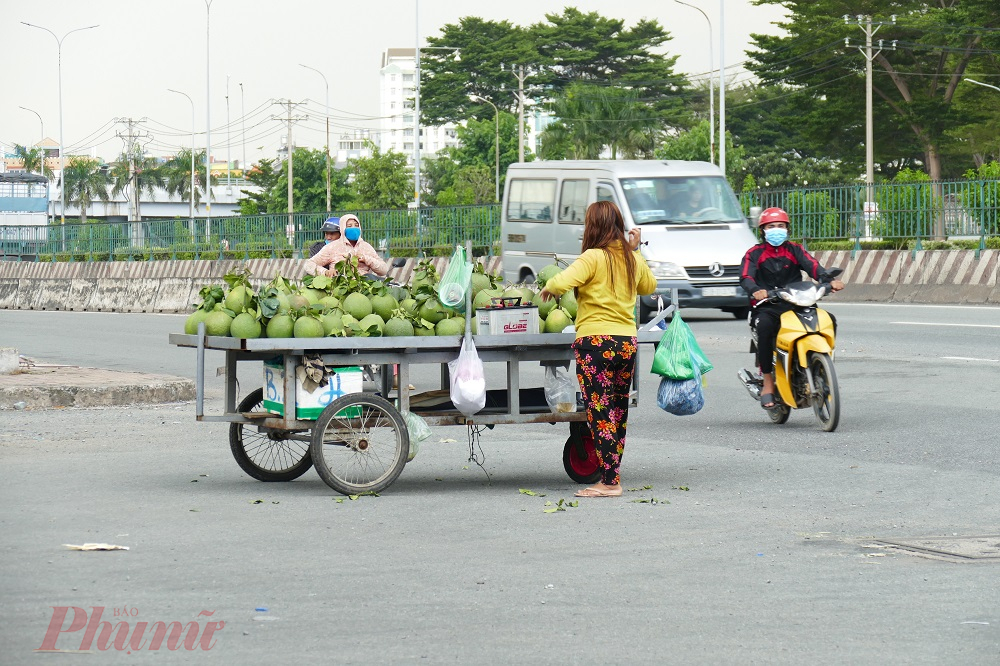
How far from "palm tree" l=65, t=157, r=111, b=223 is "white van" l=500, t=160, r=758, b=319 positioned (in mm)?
144755

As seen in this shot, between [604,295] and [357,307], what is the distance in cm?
150

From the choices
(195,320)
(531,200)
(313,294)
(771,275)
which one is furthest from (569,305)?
(531,200)

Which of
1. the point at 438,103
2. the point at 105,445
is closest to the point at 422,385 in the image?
the point at 105,445

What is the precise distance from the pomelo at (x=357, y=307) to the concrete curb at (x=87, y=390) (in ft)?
19.5

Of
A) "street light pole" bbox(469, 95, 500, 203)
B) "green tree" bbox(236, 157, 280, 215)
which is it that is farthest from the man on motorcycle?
"green tree" bbox(236, 157, 280, 215)

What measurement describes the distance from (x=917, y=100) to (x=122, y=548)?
180 feet

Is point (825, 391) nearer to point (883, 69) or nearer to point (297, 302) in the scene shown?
point (297, 302)

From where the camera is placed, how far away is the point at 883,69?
58469mm

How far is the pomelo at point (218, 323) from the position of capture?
8.57 metres

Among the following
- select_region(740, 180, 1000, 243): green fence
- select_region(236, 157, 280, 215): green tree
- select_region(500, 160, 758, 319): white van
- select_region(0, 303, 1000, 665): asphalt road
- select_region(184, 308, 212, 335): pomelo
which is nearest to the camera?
select_region(0, 303, 1000, 665): asphalt road

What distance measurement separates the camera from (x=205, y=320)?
870 cm

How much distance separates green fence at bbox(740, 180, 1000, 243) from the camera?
25.5 metres

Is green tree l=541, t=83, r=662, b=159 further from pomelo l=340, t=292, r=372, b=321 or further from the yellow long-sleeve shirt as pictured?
the yellow long-sleeve shirt

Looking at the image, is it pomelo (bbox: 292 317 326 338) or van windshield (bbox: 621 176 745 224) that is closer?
pomelo (bbox: 292 317 326 338)
